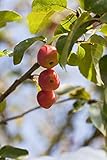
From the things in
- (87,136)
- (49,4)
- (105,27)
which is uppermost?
(49,4)

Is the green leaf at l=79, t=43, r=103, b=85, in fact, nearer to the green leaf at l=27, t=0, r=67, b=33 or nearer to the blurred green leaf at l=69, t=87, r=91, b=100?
the green leaf at l=27, t=0, r=67, b=33

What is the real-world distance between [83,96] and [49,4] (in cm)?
108

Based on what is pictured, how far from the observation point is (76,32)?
918mm

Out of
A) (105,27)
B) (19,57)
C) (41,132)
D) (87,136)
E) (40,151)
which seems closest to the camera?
(19,57)

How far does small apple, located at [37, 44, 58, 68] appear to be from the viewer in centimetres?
100

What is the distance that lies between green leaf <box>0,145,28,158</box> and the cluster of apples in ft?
0.60

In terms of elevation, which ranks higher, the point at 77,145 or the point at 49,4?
the point at 49,4

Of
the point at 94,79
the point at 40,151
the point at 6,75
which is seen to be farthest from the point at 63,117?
the point at 94,79

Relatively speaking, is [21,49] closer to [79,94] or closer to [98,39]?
[98,39]

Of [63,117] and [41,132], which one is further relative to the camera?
[41,132]

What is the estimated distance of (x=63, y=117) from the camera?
3449 millimetres

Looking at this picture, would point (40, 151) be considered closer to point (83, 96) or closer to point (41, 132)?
point (41, 132)

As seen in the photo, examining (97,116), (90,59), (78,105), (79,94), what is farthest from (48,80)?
(79,94)

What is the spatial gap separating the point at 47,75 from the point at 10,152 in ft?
1.00
